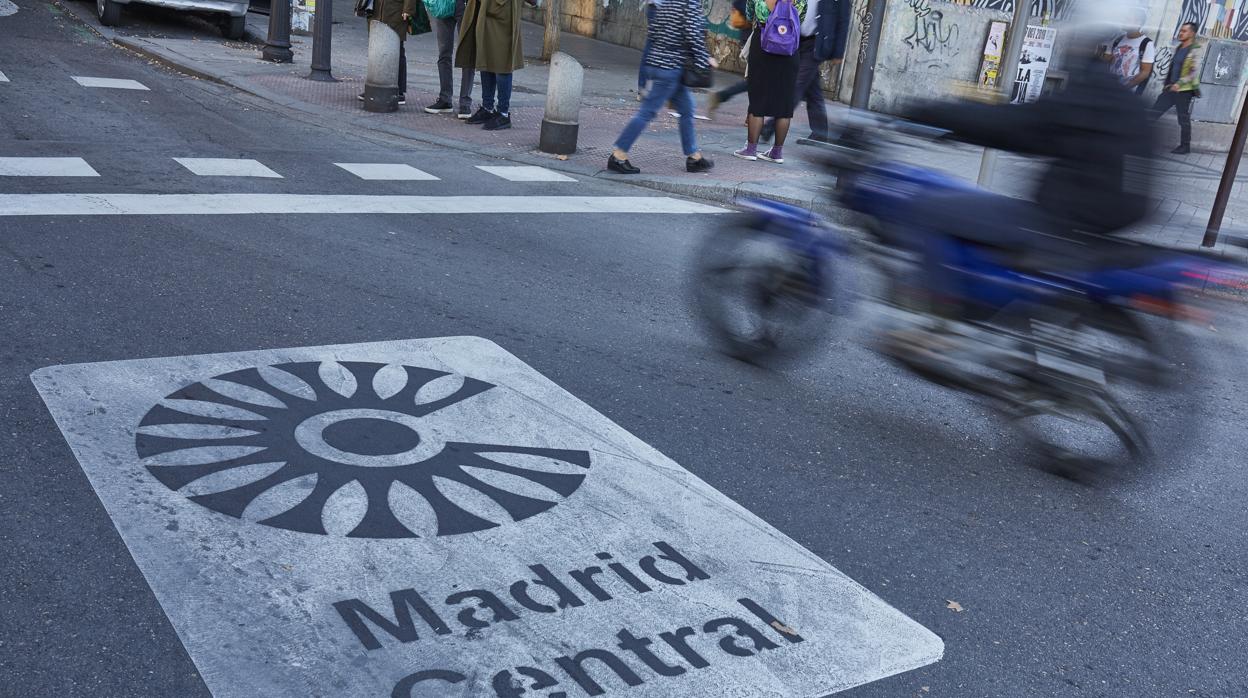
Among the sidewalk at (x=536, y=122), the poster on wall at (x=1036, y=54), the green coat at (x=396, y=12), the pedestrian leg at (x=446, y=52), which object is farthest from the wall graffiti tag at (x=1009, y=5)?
the green coat at (x=396, y=12)

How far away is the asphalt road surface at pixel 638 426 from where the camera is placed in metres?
3.09

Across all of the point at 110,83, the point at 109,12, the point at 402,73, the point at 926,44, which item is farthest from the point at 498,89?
the point at 926,44

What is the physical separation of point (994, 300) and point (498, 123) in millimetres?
7733

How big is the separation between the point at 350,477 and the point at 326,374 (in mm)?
959

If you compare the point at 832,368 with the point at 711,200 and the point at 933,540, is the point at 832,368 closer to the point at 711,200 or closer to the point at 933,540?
the point at 933,540

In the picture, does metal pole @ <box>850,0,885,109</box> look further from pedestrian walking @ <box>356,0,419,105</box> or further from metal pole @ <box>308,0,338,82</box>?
metal pole @ <box>308,0,338,82</box>

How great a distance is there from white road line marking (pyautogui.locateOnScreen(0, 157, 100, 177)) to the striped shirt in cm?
447

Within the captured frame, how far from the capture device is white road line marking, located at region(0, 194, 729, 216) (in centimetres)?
669

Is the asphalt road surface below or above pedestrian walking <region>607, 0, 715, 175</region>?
below

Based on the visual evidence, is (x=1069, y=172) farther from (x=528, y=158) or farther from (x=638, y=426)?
(x=528, y=158)

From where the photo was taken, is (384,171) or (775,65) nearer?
(384,171)

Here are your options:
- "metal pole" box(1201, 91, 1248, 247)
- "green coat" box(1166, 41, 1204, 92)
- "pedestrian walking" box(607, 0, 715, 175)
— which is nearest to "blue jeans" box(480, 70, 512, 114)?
"pedestrian walking" box(607, 0, 715, 175)

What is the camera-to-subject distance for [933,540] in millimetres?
3801

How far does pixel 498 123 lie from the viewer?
11.3 meters
